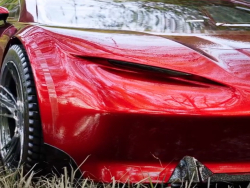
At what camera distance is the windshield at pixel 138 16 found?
2.97 metres

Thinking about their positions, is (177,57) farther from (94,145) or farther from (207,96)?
(94,145)

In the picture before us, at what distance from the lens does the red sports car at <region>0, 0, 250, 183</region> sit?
217cm

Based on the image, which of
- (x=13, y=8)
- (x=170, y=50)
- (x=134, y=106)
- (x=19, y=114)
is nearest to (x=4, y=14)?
(x=13, y=8)

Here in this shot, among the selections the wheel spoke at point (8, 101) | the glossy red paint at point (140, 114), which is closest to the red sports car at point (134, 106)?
the glossy red paint at point (140, 114)

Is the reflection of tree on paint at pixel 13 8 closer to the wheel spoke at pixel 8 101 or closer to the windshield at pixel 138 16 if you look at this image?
the windshield at pixel 138 16

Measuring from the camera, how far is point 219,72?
2320 mm

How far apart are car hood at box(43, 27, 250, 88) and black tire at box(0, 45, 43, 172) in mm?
224

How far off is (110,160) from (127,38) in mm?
602

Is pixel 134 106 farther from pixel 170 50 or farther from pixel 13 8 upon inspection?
pixel 13 8

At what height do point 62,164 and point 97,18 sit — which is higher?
point 97,18

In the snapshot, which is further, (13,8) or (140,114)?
(13,8)

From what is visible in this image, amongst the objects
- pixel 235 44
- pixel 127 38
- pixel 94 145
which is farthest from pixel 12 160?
pixel 235 44

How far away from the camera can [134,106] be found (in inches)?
84.9

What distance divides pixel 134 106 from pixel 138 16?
106cm
